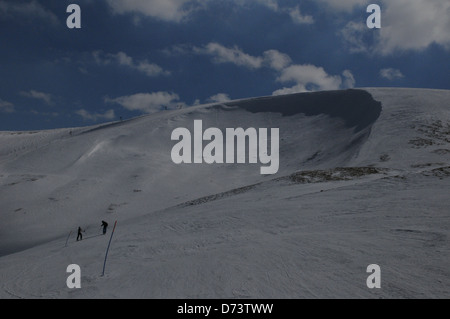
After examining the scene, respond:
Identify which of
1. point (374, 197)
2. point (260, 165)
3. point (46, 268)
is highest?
point (260, 165)

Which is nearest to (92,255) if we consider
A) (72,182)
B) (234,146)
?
(72,182)

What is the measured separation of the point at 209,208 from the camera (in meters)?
17.9

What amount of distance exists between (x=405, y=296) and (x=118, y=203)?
25.4 metres

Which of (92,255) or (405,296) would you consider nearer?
(405,296)

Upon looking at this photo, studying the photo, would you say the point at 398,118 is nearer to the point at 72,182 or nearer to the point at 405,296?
the point at 405,296

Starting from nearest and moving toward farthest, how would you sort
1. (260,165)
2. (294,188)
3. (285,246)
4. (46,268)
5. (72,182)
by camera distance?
(285,246), (46,268), (294,188), (72,182), (260,165)

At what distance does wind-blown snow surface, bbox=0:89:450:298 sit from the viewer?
870cm

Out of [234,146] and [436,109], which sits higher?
[436,109]

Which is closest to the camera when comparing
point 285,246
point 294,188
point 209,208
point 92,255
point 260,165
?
point 285,246

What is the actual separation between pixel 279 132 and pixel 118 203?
26262 mm

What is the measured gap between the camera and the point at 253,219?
14.5 m

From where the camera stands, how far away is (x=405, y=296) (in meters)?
7.29

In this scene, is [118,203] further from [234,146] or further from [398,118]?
[398,118]

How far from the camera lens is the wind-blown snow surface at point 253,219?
870 cm
